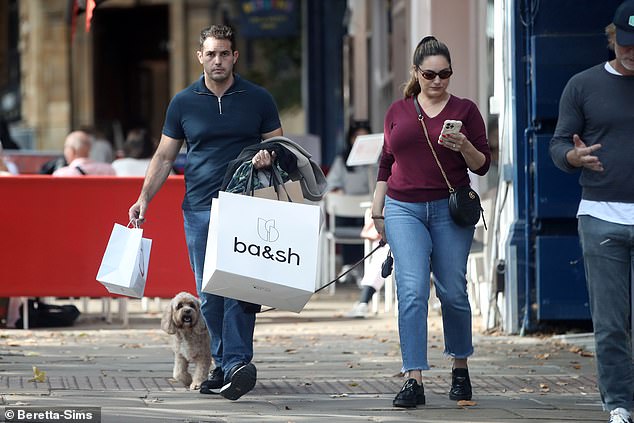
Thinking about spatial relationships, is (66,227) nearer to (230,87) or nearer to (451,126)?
(230,87)

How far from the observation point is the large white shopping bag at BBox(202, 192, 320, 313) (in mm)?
7500

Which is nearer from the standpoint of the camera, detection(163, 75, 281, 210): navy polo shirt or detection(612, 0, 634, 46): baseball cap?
detection(612, 0, 634, 46): baseball cap

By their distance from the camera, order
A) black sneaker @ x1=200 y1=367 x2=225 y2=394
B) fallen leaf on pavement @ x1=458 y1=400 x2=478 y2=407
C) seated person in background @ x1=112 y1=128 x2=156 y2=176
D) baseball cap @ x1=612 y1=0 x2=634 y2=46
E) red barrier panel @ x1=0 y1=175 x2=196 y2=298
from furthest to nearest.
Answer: seated person in background @ x1=112 y1=128 x2=156 y2=176 → red barrier panel @ x1=0 y1=175 x2=196 y2=298 → black sneaker @ x1=200 y1=367 x2=225 y2=394 → fallen leaf on pavement @ x1=458 y1=400 x2=478 y2=407 → baseball cap @ x1=612 y1=0 x2=634 y2=46

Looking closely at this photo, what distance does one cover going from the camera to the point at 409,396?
763 cm

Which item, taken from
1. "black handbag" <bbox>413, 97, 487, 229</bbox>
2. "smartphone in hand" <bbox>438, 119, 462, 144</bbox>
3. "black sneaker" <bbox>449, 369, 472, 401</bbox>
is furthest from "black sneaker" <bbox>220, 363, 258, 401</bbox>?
"smartphone in hand" <bbox>438, 119, 462, 144</bbox>

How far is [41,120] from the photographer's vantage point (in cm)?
3938

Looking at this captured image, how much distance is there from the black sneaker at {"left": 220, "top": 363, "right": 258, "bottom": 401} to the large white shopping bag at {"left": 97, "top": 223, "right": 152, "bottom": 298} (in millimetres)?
739

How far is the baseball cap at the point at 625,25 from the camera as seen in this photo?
261 inches

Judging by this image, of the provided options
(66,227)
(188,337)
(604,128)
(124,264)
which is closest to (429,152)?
(604,128)

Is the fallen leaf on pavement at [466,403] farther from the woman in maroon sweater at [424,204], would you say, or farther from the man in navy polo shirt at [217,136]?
the man in navy polo shirt at [217,136]

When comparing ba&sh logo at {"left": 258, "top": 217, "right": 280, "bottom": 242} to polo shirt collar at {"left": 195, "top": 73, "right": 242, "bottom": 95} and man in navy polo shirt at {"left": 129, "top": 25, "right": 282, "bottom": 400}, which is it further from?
polo shirt collar at {"left": 195, "top": 73, "right": 242, "bottom": 95}

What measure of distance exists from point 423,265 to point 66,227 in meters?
5.26

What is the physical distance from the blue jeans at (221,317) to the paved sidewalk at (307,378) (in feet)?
0.81

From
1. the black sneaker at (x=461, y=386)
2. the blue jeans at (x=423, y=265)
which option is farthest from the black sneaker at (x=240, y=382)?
the black sneaker at (x=461, y=386)
